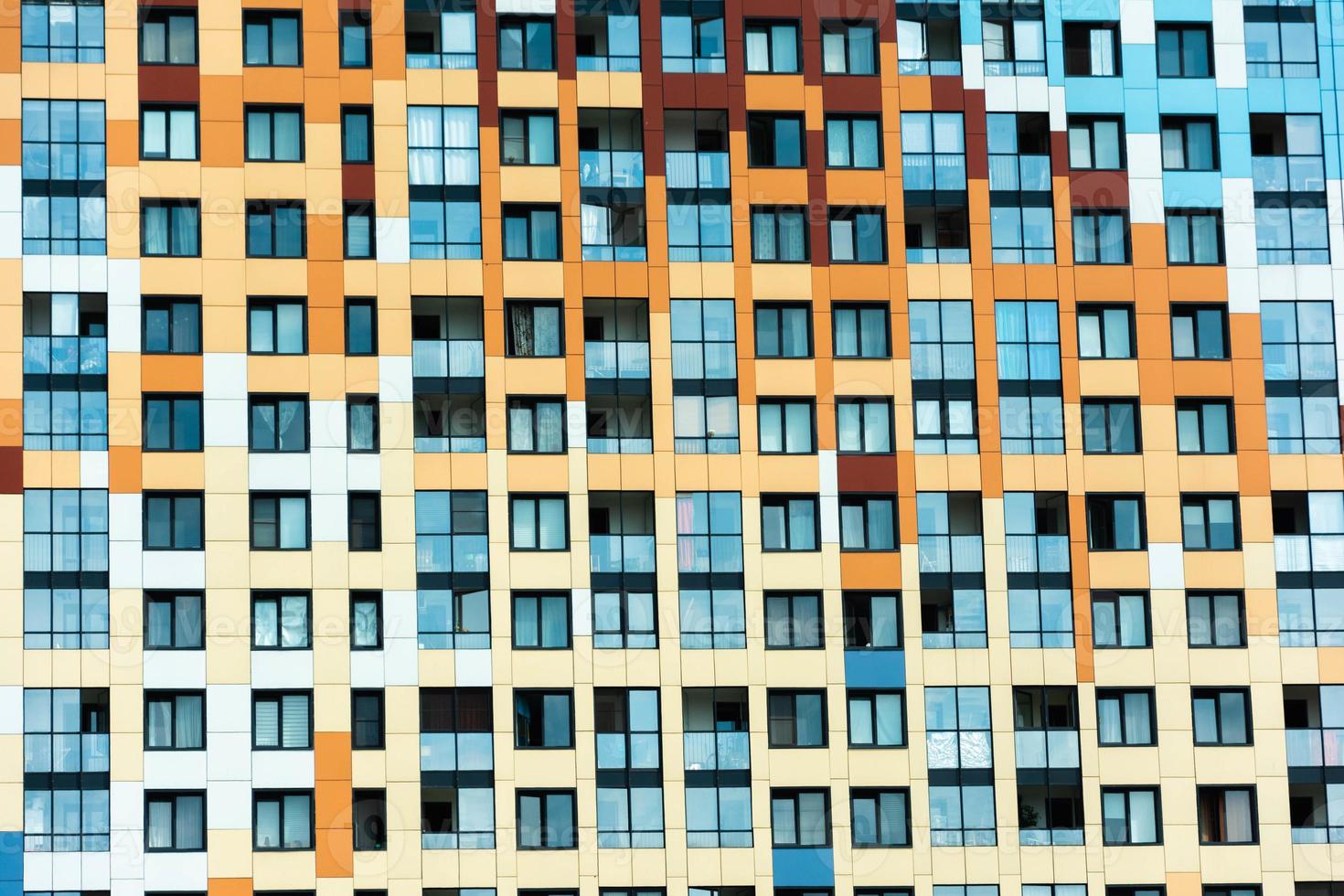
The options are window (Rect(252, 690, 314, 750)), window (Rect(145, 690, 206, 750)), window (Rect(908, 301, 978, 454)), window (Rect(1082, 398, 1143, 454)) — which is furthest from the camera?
window (Rect(1082, 398, 1143, 454))

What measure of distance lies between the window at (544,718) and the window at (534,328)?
388 inches

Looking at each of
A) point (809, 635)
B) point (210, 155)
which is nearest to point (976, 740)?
point (809, 635)

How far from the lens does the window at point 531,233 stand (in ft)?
199

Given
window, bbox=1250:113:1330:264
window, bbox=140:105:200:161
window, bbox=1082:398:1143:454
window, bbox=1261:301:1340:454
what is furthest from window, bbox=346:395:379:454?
window, bbox=1250:113:1330:264

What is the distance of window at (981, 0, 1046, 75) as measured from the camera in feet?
205

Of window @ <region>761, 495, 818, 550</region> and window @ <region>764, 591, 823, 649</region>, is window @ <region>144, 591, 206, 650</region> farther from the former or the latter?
window @ <region>761, 495, 818, 550</region>

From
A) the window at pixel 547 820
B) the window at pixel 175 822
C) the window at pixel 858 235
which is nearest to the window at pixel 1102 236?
the window at pixel 858 235

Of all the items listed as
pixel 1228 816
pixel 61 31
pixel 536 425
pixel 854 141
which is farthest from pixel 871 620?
pixel 61 31

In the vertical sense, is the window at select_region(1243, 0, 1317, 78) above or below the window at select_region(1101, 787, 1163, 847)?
above

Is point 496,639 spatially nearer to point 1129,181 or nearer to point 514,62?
point 514,62

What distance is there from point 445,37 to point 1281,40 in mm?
25402

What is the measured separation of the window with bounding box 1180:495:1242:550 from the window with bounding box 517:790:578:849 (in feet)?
64.5

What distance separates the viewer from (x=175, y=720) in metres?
57.6

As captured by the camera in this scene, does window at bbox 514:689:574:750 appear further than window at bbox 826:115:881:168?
No
